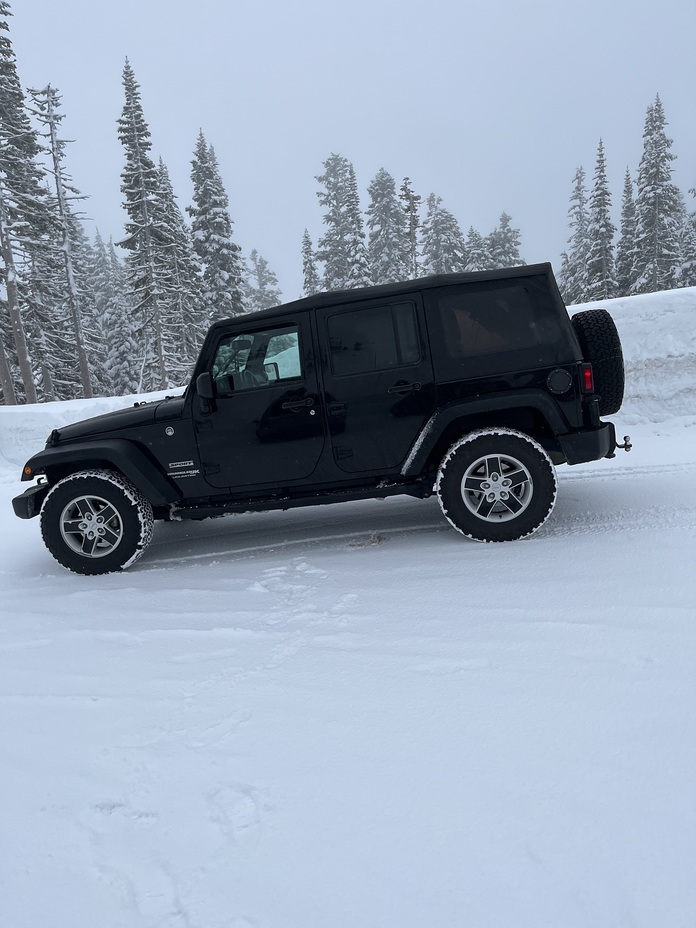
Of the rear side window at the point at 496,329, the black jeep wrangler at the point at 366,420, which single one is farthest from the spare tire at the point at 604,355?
the rear side window at the point at 496,329

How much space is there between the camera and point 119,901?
70.0 inches

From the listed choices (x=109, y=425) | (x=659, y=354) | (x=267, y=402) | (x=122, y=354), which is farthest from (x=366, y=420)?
(x=122, y=354)

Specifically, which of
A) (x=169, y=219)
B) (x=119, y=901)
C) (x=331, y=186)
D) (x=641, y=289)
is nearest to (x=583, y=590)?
(x=119, y=901)

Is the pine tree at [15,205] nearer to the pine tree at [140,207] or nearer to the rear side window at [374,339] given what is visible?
the pine tree at [140,207]

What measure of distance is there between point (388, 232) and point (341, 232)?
3.60 m

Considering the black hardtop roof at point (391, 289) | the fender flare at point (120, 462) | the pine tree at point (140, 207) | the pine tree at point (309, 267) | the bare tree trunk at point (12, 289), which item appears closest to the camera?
the black hardtop roof at point (391, 289)

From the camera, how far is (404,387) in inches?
179

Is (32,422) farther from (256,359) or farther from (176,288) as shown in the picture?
(176,288)

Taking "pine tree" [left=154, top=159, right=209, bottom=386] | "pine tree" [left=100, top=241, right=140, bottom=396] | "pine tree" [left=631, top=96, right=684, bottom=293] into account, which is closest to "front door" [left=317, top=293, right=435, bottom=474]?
"pine tree" [left=154, top=159, right=209, bottom=386]

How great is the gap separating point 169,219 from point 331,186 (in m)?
15.3

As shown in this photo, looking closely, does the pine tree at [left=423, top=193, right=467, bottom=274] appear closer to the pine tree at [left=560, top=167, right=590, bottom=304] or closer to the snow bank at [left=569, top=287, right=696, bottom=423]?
the pine tree at [left=560, top=167, right=590, bottom=304]

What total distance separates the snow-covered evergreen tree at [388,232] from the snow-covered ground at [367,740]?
1442 inches

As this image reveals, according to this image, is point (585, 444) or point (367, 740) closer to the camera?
point (367, 740)

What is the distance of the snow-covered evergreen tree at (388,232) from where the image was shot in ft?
127
